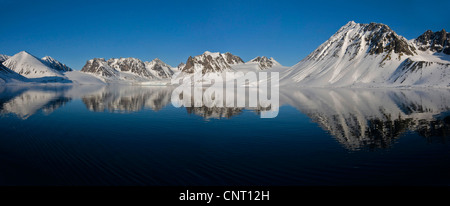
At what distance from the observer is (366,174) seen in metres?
12.8

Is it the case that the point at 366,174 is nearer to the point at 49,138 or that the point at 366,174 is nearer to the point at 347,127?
the point at 347,127

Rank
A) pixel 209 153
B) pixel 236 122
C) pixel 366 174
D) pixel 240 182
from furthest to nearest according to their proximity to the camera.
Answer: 1. pixel 236 122
2. pixel 209 153
3. pixel 366 174
4. pixel 240 182

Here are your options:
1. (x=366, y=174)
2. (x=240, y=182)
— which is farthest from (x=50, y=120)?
(x=366, y=174)

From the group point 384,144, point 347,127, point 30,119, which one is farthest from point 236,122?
point 30,119

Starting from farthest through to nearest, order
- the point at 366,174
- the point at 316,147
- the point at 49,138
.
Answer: the point at 49,138
the point at 316,147
the point at 366,174
